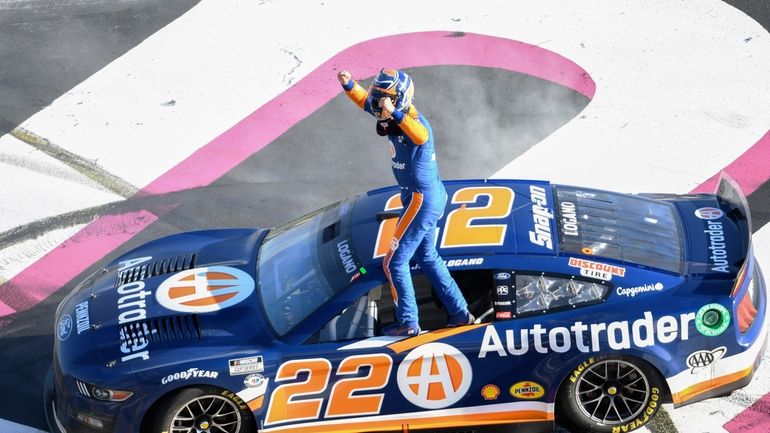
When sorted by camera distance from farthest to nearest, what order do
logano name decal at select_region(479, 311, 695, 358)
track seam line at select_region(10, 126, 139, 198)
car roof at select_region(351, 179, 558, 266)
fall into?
track seam line at select_region(10, 126, 139, 198), car roof at select_region(351, 179, 558, 266), logano name decal at select_region(479, 311, 695, 358)

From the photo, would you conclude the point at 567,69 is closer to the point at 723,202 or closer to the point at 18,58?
the point at 723,202

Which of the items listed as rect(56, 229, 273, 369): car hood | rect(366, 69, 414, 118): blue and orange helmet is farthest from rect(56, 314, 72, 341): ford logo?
rect(366, 69, 414, 118): blue and orange helmet

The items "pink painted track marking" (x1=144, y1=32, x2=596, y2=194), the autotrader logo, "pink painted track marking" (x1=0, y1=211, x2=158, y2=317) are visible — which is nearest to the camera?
the autotrader logo

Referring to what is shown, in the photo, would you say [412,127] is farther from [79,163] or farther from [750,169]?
[79,163]

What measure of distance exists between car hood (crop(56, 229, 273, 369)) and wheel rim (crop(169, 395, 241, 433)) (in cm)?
33

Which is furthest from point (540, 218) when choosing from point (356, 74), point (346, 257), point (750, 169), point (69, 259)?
point (356, 74)

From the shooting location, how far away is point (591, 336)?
6.44m

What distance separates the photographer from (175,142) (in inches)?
412

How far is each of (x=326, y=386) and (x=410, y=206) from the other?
48.8 inches

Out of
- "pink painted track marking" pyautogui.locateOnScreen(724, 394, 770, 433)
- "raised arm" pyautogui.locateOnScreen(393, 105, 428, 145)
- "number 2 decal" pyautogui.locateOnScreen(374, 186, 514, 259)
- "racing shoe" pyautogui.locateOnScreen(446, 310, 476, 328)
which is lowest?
"pink painted track marking" pyautogui.locateOnScreen(724, 394, 770, 433)

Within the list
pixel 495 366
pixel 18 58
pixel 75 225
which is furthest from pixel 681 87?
pixel 18 58

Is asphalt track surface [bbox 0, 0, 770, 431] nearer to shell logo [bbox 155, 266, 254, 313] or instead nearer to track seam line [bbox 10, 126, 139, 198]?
track seam line [bbox 10, 126, 139, 198]

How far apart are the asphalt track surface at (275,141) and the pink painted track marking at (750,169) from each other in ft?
0.53

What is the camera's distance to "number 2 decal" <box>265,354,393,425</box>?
6.46m
